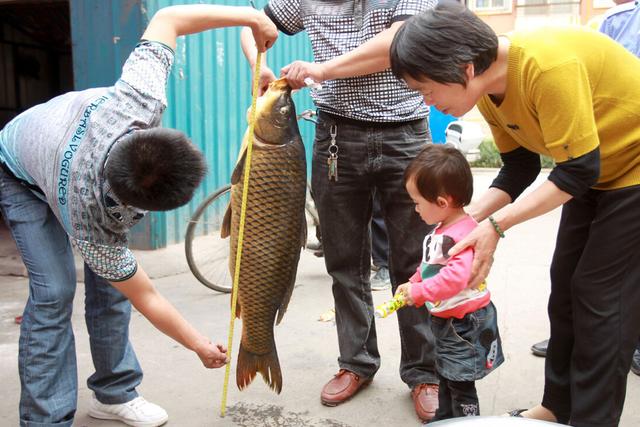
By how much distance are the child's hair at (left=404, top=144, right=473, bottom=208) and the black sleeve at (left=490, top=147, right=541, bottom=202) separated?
9.8 inches

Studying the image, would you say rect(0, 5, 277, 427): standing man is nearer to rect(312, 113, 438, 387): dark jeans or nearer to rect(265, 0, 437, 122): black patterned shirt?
rect(265, 0, 437, 122): black patterned shirt

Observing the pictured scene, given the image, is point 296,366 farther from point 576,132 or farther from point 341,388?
point 576,132

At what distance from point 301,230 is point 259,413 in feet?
2.87

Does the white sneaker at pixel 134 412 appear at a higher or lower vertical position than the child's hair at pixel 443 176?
lower

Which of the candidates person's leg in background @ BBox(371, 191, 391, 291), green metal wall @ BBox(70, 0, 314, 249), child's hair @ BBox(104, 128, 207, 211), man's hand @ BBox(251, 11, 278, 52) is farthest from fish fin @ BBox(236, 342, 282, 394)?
green metal wall @ BBox(70, 0, 314, 249)

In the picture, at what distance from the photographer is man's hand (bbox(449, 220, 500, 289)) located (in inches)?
79.0

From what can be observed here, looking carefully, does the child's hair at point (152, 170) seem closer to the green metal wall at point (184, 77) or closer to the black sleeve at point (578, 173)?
the black sleeve at point (578, 173)

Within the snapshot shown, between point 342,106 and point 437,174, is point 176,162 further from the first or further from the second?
point 342,106

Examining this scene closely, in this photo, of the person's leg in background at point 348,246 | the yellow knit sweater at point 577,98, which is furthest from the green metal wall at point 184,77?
the yellow knit sweater at point 577,98

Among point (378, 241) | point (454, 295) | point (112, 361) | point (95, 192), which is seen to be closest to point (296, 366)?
point (112, 361)

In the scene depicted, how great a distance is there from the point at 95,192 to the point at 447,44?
1.16 metres

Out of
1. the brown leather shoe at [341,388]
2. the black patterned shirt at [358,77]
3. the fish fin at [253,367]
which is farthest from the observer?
the brown leather shoe at [341,388]

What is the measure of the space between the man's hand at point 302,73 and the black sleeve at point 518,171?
76 cm

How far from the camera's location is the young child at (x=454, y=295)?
2223 mm
